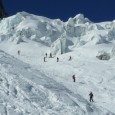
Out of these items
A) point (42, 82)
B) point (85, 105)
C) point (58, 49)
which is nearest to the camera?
point (85, 105)

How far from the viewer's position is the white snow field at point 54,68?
34.1m

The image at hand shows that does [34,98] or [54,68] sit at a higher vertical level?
[54,68]

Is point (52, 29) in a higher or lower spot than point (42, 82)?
higher

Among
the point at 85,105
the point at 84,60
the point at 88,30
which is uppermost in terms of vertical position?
the point at 88,30

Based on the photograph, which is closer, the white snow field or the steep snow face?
the steep snow face

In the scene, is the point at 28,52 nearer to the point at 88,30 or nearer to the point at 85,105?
the point at 88,30

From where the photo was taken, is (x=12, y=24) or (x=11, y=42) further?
(x=12, y=24)

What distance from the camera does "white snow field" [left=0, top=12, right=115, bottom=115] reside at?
1344 inches

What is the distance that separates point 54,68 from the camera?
5712 centimetres

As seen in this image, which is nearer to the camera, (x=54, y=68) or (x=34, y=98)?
(x=34, y=98)

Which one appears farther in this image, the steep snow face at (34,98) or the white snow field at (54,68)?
the white snow field at (54,68)

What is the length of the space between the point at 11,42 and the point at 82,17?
85.3ft

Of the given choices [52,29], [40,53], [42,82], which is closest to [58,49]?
[40,53]

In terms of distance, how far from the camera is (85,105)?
3556 cm
